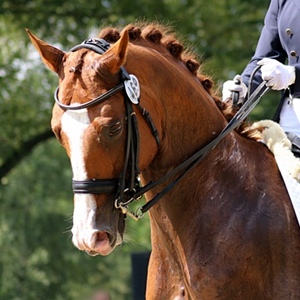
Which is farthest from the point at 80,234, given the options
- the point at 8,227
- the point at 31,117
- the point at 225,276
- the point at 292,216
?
the point at 8,227

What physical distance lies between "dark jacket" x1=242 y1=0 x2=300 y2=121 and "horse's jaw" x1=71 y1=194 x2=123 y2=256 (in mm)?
1791

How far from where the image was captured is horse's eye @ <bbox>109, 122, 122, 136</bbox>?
3564mm

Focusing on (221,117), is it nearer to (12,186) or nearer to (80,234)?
(80,234)

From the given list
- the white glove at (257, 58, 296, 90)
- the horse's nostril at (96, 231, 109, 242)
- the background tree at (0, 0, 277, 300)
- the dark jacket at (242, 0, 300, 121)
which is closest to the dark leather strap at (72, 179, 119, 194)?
the horse's nostril at (96, 231, 109, 242)

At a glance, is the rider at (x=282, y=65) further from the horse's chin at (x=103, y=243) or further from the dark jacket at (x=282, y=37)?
the horse's chin at (x=103, y=243)

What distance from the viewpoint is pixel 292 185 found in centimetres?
400

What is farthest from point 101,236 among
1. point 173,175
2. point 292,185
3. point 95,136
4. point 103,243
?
point 292,185

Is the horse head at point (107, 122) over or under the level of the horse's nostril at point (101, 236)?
over

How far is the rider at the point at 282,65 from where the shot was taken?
4.34 m

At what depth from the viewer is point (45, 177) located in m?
27.7

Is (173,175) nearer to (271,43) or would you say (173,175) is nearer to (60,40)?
(271,43)

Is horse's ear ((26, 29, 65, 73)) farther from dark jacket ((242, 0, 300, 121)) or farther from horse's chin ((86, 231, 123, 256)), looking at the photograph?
dark jacket ((242, 0, 300, 121))

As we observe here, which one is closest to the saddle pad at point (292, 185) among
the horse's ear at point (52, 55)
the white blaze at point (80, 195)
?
the white blaze at point (80, 195)

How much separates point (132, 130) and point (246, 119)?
1.24 m
